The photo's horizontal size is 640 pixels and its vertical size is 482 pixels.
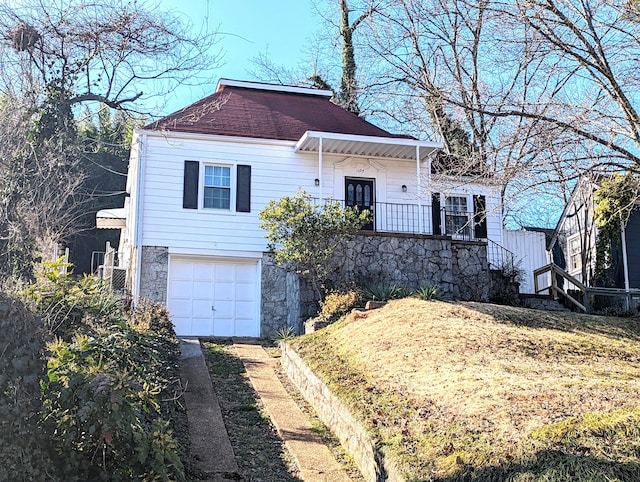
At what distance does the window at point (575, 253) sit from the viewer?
70.1ft

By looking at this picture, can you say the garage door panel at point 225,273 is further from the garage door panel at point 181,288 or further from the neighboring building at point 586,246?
the neighboring building at point 586,246

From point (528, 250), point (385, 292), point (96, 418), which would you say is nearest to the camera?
point (96, 418)

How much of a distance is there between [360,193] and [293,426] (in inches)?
394

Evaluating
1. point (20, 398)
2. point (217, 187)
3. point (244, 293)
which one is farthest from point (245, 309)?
point (20, 398)

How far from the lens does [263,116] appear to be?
17953 millimetres

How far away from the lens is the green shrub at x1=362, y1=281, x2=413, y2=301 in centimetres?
1344

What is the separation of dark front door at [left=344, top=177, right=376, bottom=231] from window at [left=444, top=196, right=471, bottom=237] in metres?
2.06

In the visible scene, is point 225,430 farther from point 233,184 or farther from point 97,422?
point 233,184

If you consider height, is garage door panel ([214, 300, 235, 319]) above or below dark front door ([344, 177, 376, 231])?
below

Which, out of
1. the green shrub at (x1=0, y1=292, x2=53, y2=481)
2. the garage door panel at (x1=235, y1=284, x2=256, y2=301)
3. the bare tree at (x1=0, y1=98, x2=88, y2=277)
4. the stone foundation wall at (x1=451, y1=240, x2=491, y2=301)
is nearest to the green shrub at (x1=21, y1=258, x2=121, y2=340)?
the green shrub at (x1=0, y1=292, x2=53, y2=481)

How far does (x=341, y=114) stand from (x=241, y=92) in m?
2.85

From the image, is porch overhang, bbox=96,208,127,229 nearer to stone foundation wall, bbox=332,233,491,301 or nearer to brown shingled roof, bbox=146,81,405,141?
brown shingled roof, bbox=146,81,405,141

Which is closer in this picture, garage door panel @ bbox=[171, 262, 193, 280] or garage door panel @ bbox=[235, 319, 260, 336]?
garage door panel @ bbox=[171, 262, 193, 280]

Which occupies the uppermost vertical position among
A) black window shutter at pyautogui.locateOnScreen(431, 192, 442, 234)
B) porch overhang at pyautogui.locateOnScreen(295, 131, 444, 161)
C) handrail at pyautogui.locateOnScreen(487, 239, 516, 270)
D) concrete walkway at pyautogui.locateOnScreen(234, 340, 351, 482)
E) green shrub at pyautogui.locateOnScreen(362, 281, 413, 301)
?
porch overhang at pyautogui.locateOnScreen(295, 131, 444, 161)
